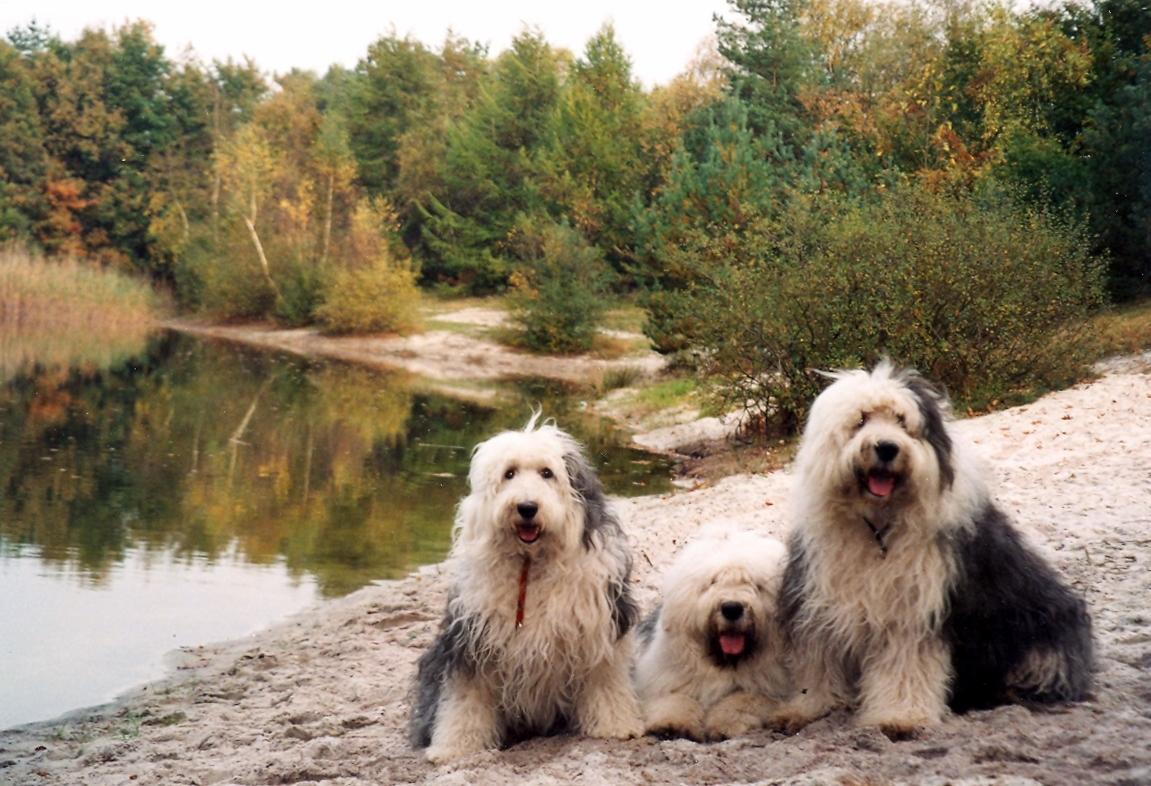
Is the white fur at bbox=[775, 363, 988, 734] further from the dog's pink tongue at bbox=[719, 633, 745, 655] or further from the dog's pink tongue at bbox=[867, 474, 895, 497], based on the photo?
the dog's pink tongue at bbox=[719, 633, 745, 655]

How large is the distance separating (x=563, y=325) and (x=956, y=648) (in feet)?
97.2

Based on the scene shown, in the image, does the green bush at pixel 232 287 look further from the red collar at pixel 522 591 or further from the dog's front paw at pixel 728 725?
the dog's front paw at pixel 728 725

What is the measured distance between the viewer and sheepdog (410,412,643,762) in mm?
5297

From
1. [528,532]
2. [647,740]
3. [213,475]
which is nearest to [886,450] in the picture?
[528,532]

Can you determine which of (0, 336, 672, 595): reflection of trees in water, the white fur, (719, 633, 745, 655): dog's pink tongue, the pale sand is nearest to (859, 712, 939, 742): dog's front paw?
the white fur

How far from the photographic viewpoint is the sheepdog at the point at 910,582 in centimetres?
486

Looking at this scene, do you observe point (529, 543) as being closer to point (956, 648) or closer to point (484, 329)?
point (956, 648)

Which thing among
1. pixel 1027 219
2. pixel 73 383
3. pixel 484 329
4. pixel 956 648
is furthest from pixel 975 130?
pixel 956 648

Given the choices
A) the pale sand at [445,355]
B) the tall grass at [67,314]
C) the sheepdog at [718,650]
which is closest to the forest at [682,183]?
the pale sand at [445,355]

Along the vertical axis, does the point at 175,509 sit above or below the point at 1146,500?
below

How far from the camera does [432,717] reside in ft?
18.4

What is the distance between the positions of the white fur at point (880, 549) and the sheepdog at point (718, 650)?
28 centimetres

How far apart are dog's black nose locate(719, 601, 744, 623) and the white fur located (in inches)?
12.6

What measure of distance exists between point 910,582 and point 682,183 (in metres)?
22.1
